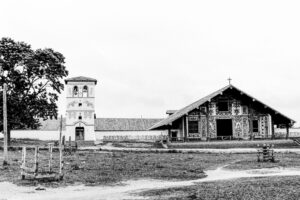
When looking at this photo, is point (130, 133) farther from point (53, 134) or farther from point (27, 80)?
point (27, 80)

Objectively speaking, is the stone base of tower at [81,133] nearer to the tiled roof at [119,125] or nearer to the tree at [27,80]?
the tiled roof at [119,125]

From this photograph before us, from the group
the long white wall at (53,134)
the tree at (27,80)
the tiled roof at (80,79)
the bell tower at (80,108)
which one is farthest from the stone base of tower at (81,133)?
the tree at (27,80)

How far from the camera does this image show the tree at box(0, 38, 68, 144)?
40625mm

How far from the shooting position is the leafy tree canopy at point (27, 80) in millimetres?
40625

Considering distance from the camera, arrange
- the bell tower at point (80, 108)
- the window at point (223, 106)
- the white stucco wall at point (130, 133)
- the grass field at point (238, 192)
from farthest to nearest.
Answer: the white stucco wall at point (130, 133), the bell tower at point (80, 108), the window at point (223, 106), the grass field at point (238, 192)

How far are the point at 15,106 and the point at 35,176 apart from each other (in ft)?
87.1

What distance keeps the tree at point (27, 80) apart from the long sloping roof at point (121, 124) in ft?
88.8

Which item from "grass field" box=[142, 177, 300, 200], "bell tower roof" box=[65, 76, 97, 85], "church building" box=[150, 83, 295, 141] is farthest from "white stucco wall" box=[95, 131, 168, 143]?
"grass field" box=[142, 177, 300, 200]

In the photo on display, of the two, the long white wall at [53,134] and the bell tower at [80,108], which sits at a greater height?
the bell tower at [80,108]

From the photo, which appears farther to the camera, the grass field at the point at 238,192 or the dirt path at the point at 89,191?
the dirt path at the point at 89,191

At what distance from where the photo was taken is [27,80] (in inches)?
1651

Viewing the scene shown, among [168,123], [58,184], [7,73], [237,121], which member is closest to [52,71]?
[7,73]

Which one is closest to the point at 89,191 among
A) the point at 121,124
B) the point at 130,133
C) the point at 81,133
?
the point at 81,133

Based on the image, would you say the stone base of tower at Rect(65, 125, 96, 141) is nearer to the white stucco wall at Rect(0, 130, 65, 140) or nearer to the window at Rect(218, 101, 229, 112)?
the white stucco wall at Rect(0, 130, 65, 140)
